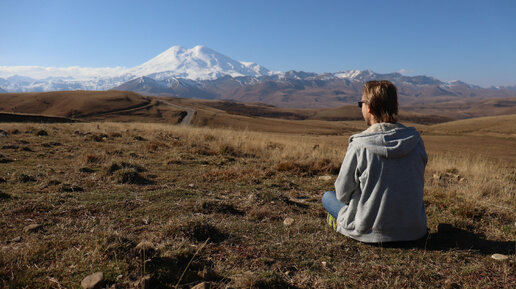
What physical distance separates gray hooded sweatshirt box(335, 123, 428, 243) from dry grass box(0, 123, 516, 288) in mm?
359

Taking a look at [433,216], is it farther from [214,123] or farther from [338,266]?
[214,123]

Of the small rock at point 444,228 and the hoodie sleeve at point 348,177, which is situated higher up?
the hoodie sleeve at point 348,177

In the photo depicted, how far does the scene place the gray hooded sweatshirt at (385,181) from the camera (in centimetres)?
305

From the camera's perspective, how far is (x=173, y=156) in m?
9.59

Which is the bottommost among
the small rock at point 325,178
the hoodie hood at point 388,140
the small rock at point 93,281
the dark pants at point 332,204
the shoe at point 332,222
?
the small rock at point 325,178

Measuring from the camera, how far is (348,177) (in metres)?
3.18

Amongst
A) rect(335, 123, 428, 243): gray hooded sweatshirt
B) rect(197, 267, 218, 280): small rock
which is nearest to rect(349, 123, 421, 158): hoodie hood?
rect(335, 123, 428, 243): gray hooded sweatshirt

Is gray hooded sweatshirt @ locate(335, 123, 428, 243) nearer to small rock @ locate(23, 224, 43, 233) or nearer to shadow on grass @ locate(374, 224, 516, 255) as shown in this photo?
shadow on grass @ locate(374, 224, 516, 255)

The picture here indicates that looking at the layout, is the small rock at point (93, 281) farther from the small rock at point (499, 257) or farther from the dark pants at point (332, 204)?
the small rock at point (499, 257)

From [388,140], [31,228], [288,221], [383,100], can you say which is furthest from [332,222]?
[31,228]

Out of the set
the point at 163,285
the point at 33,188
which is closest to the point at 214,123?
the point at 33,188

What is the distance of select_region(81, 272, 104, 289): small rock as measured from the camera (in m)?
2.30

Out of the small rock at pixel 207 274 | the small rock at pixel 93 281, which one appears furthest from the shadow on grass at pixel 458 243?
the small rock at pixel 93 281

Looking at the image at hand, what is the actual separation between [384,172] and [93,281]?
2780 millimetres
